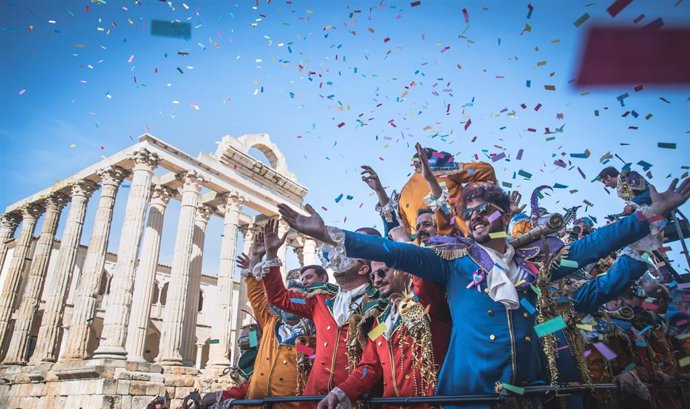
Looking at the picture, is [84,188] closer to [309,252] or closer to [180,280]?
[180,280]

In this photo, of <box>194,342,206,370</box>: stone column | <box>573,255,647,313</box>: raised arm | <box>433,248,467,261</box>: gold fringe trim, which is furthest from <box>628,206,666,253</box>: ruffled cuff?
<box>194,342,206,370</box>: stone column

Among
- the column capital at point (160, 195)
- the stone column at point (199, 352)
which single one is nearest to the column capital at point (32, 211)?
the column capital at point (160, 195)

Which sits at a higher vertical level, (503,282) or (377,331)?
(503,282)

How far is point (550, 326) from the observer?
7.82 ft

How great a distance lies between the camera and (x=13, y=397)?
1917 centimetres

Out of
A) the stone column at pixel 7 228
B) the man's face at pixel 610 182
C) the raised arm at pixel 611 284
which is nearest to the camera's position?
the raised arm at pixel 611 284

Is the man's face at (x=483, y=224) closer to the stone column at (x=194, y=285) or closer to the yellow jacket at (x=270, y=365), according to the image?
the yellow jacket at (x=270, y=365)

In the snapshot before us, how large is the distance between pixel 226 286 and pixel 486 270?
21.5 meters

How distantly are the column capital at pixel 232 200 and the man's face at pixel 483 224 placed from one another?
72.5 feet

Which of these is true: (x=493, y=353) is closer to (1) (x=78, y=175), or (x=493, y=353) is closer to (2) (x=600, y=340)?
(2) (x=600, y=340)

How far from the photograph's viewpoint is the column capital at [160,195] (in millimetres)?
22922

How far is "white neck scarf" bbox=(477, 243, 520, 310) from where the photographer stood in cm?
236

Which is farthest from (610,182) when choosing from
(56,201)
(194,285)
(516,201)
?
(56,201)

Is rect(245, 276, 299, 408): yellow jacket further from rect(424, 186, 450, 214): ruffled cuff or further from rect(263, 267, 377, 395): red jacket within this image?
rect(424, 186, 450, 214): ruffled cuff
